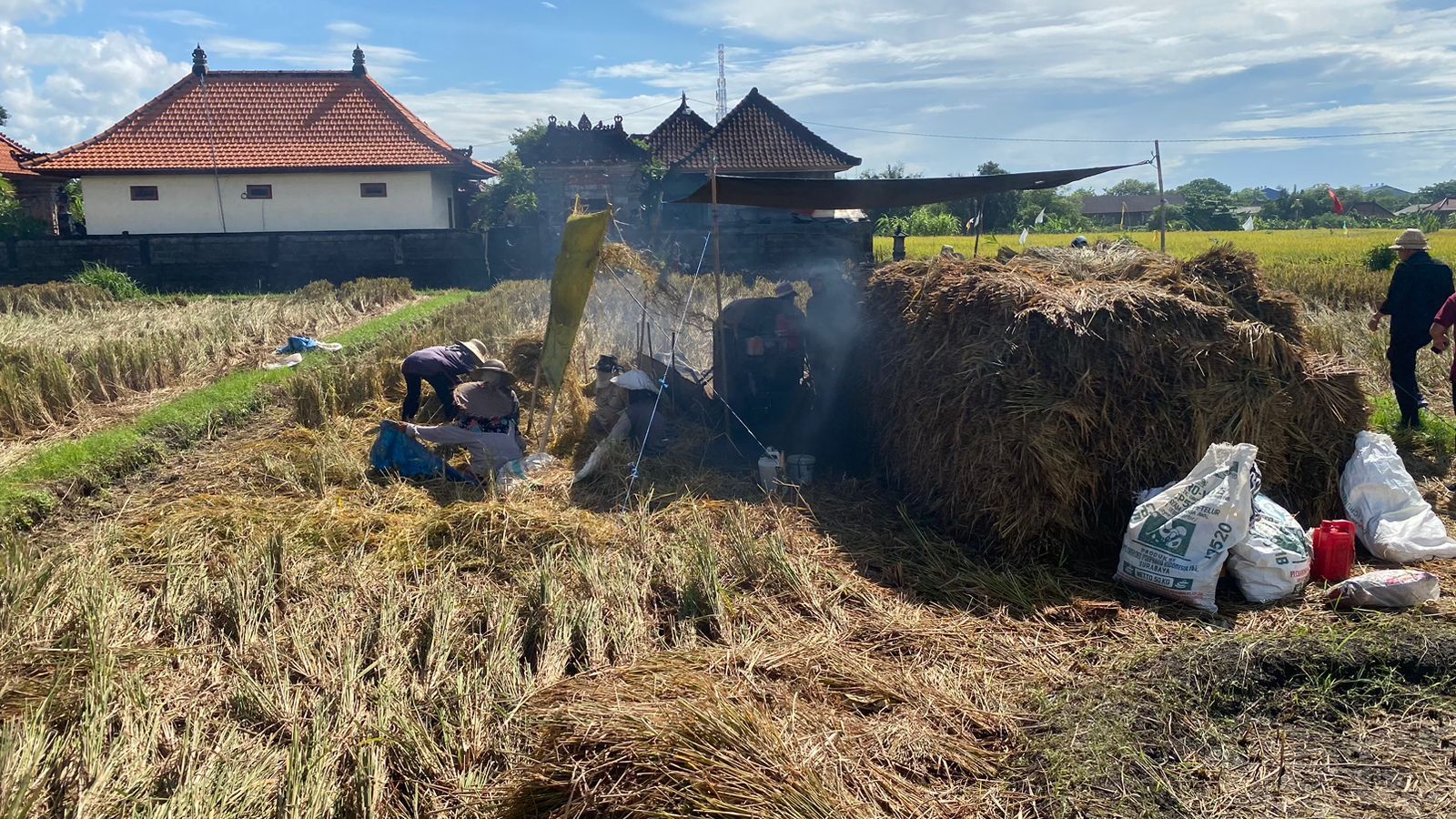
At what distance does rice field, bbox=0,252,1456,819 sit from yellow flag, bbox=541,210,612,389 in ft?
6.03

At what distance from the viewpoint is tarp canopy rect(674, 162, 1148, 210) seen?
7.53 metres

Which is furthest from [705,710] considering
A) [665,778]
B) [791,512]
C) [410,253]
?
[410,253]

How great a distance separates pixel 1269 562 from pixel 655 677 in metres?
3.19

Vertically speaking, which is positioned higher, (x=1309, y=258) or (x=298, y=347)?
(x=1309, y=258)

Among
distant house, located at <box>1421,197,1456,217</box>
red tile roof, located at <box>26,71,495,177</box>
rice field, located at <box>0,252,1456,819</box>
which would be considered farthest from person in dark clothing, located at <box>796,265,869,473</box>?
distant house, located at <box>1421,197,1456,217</box>

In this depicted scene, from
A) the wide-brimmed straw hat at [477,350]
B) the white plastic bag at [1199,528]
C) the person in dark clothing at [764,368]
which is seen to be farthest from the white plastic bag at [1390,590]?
the wide-brimmed straw hat at [477,350]

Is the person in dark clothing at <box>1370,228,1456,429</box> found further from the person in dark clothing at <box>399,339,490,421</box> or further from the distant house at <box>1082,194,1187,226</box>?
the distant house at <box>1082,194,1187,226</box>

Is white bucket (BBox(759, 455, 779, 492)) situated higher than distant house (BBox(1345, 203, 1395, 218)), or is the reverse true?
distant house (BBox(1345, 203, 1395, 218))

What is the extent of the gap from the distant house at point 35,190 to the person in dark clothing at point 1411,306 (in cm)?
3721

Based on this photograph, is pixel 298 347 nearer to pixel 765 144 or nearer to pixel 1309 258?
pixel 1309 258

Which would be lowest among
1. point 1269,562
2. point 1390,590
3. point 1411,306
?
point 1390,590

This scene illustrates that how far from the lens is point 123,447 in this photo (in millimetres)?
7230

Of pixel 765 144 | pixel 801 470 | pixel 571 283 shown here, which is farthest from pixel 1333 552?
pixel 765 144

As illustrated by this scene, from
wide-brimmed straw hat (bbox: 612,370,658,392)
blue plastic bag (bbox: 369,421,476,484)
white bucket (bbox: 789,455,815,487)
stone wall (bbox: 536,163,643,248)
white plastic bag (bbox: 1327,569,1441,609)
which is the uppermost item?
stone wall (bbox: 536,163,643,248)
